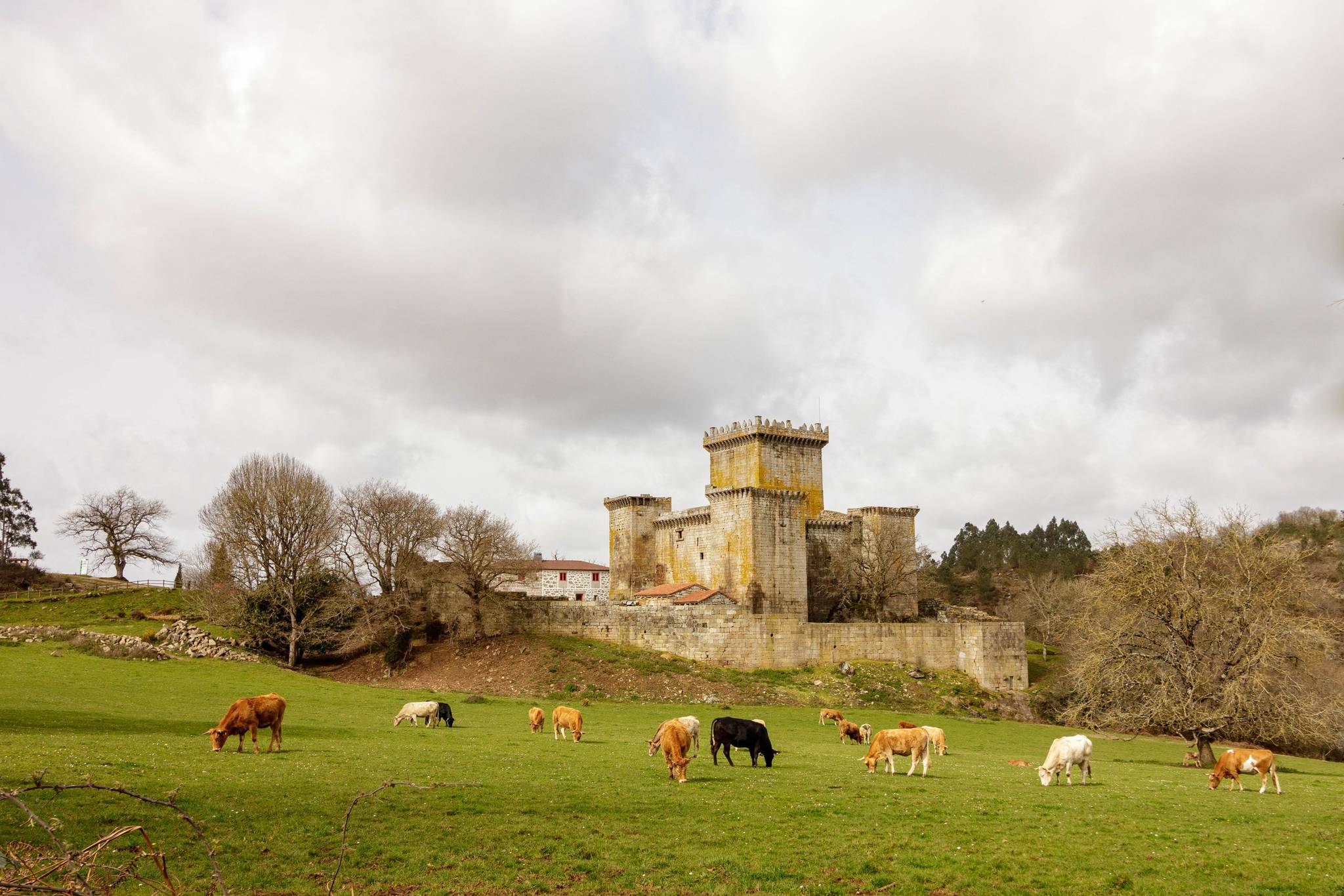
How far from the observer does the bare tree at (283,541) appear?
53625mm

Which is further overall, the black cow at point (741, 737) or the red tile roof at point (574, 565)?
the red tile roof at point (574, 565)

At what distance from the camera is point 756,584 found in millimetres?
60406

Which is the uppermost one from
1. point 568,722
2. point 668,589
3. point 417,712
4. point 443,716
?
point 668,589

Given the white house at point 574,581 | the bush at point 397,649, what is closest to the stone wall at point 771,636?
the bush at point 397,649

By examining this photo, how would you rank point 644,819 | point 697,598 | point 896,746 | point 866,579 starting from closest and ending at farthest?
point 644,819 < point 896,746 < point 697,598 < point 866,579

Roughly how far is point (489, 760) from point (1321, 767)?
30813 millimetres

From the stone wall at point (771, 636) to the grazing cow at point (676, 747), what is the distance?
109 feet

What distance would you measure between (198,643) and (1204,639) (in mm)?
47123

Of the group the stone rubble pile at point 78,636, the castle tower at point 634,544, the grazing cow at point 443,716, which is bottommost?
the grazing cow at point 443,716

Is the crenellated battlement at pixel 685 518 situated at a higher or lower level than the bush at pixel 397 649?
higher

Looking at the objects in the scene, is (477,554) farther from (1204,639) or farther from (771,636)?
(1204,639)

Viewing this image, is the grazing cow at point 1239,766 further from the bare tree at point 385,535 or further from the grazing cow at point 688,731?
the bare tree at point 385,535

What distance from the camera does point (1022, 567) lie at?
11538 centimetres

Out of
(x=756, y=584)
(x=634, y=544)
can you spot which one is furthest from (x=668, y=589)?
(x=634, y=544)
